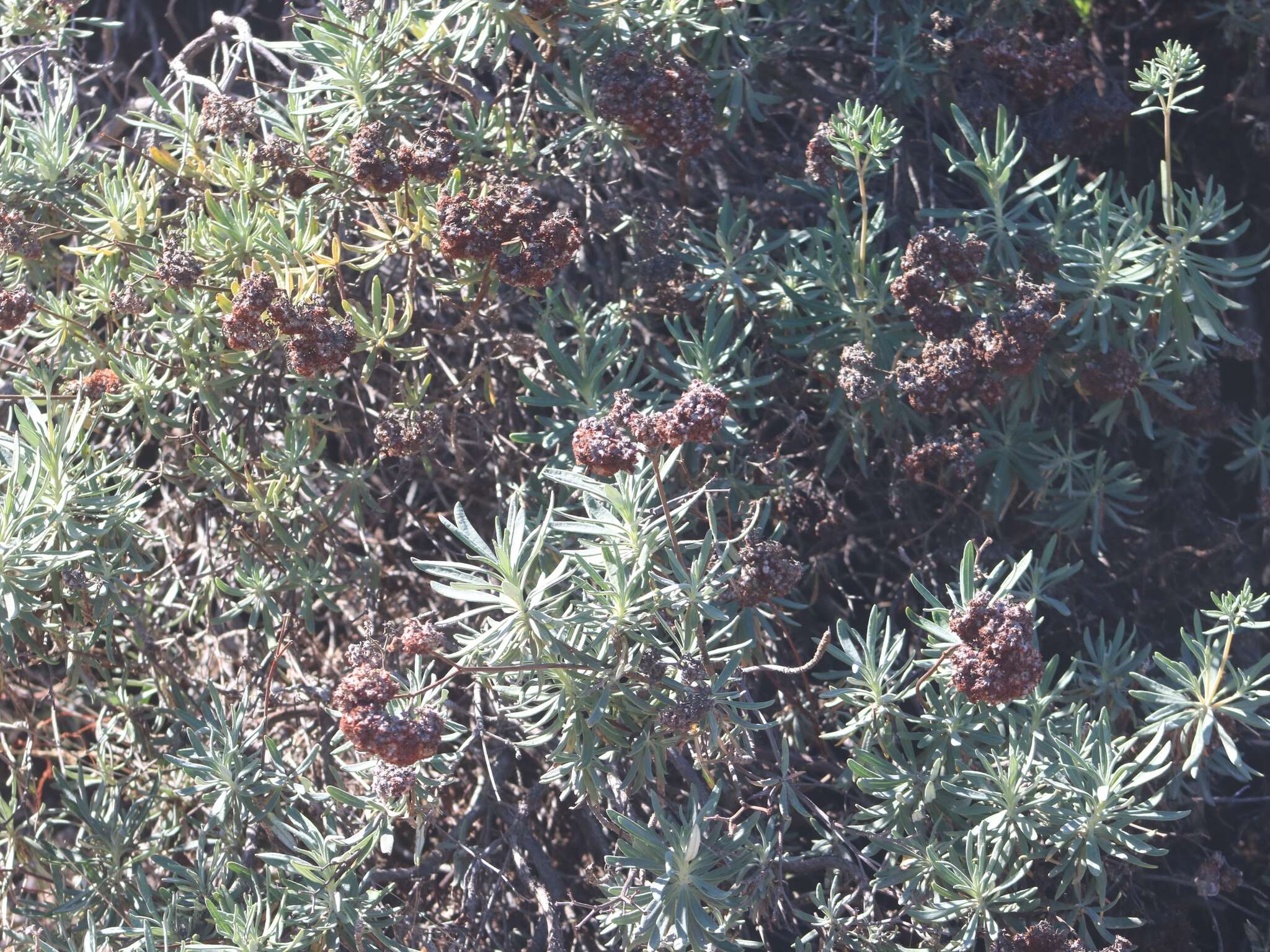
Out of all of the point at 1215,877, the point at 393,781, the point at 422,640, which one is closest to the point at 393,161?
the point at 422,640

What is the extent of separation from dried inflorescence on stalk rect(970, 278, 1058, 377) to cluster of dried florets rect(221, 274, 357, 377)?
1405 mm

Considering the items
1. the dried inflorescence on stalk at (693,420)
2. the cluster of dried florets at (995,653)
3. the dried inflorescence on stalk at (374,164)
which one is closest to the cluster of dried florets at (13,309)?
the dried inflorescence on stalk at (374,164)

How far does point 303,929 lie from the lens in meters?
2.47

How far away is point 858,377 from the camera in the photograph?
2.74 m

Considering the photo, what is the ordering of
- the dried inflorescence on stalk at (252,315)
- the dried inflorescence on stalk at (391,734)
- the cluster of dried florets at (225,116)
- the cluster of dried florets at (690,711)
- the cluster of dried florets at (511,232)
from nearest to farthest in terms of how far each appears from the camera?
the dried inflorescence on stalk at (391,734) → the cluster of dried florets at (690,711) → the dried inflorescence on stalk at (252,315) → the cluster of dried florets at (511,232) → the cluster of dried florets at (225,116)

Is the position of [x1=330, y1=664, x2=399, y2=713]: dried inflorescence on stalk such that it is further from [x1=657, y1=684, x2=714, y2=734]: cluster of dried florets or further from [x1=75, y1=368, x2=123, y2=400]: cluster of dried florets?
[x1=75, y1=368, x2=123, y2=400]: cluster of dried florets

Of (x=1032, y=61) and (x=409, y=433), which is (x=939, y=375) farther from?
(x=409, y=433)

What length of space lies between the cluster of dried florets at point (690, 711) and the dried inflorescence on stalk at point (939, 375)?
87 cm

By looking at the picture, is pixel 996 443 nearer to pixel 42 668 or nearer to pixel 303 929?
pixel 303 929

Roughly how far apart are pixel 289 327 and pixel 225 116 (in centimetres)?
74

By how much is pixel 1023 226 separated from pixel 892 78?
0.57 meters

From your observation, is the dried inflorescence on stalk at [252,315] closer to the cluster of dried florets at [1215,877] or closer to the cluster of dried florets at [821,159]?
the cluster of dried florets at [821,159]

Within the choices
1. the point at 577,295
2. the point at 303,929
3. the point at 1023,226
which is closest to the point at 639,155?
the point at 577,295

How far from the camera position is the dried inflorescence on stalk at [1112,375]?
2.84 metres
